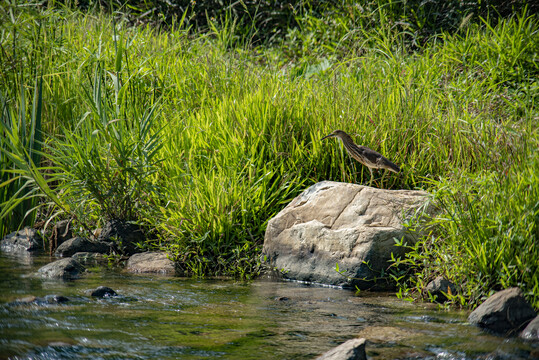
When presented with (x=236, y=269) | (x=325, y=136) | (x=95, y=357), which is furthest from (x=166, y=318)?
(x=325, y=136)

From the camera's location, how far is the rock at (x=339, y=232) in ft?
15.3

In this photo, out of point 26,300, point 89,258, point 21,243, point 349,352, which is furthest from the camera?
point 21,243

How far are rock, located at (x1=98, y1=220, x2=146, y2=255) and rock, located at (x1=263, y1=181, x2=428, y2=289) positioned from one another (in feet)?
4.47

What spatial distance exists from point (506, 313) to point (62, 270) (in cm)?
338

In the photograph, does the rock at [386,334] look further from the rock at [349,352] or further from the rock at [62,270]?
the rock at [62,270]

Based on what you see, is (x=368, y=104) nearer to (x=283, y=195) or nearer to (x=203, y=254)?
(x=283, y=195)

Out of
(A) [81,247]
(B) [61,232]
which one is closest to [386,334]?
(A) [81,247]

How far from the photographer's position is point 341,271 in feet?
15.5

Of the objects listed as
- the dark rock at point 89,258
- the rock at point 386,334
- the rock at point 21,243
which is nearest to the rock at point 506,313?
the rock at point 386,334

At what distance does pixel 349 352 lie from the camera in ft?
9.38

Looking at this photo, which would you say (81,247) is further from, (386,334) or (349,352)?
(349,352)

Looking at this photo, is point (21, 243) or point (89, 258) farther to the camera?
point (21, 243)

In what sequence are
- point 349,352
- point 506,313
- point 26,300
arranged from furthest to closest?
A: point 26,300, point 506,313, point 349,352

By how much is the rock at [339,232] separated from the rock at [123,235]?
1.36 metres
